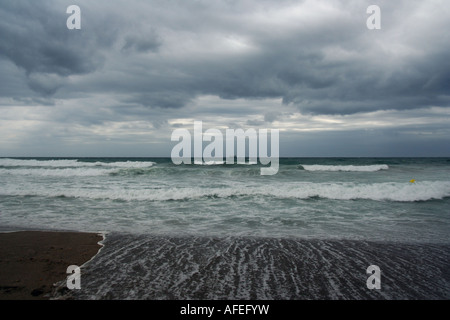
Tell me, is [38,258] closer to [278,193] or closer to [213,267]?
[213,267]

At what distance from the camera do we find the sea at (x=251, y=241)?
4023mm

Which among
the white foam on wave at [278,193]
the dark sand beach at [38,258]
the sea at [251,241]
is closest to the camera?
the dark sand beach at [38,258]

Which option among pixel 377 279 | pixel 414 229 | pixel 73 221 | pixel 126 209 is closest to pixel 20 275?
pixel 73 221

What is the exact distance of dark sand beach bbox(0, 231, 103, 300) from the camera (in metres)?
3.79

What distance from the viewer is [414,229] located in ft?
25.6

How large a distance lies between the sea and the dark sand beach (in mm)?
403

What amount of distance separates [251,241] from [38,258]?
14.3 feet

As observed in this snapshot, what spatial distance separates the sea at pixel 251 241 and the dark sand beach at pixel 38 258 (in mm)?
403

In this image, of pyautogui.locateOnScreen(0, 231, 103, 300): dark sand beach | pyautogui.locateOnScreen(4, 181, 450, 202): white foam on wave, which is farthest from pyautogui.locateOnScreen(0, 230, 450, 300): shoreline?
pyautogui.locateOnScreen(4, 181, 450, 202): white foam on wave

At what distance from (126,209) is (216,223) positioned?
13.7ft

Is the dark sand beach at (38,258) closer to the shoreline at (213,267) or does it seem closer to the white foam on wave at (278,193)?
the shoreline at (213,267)

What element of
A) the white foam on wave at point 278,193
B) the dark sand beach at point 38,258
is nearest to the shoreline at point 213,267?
the dark sand beach at point 38,258

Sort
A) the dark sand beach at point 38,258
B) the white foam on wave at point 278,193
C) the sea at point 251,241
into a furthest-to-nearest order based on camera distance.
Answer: the white foam on wave at point 278,193
the sea at point 251,241
the dark sand beach at point 38,258
